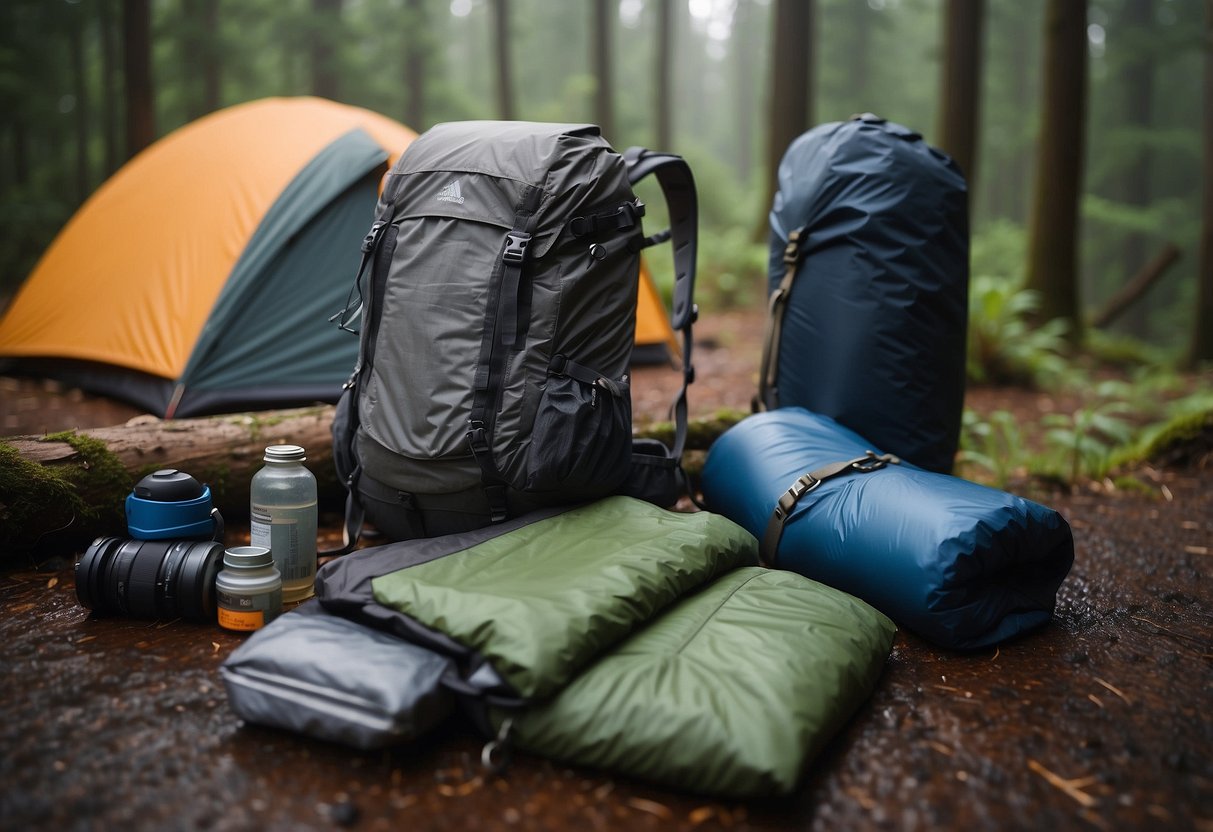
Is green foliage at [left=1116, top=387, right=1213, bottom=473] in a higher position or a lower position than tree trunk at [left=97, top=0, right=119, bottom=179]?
lower

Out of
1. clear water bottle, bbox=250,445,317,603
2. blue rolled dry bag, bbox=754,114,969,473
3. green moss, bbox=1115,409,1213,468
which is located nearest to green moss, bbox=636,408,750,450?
blue rolled dry bag, bbox=754,114,969,473

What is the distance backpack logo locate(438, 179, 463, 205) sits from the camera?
116 inches

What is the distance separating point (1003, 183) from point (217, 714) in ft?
96.6

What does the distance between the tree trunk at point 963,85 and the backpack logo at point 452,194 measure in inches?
282

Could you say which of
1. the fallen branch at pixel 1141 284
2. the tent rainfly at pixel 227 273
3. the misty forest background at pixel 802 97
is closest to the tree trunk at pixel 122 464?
the tent rainfly at pixel 227 273

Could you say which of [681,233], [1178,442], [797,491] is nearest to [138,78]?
[681,233]

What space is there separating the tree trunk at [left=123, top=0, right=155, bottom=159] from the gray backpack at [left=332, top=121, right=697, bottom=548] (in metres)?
8.01

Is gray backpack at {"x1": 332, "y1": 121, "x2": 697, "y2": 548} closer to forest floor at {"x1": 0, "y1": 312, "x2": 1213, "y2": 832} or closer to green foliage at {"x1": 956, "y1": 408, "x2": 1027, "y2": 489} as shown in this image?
forest floor at {"x1": 0, "y1": 312, "x2": 1213, "y2": 832}

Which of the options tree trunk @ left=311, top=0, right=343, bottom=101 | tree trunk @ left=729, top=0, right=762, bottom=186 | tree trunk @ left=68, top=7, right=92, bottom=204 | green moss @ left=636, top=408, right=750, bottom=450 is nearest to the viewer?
green moss @ left=636, top=408, right=750, bottom=450

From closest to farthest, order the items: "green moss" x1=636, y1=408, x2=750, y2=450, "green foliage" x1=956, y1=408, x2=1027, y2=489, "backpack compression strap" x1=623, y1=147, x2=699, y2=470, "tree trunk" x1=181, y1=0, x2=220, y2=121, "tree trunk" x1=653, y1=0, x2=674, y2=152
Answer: "backpack compression strap" x1=623, y1=147, x2=699, y2=470 → "green moss" x1=636, y1=408, x2=750, y2=450 → "green foliage" x1=956, y1=408, x2=1027, y2=489 → "tree trunk" x1=181, y1=0, x2=220, y2=121 → "tree trunk" x1=653, y1=0, x2=674, y2=152

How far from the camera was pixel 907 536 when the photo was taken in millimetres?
2723

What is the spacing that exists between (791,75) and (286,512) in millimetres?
9461

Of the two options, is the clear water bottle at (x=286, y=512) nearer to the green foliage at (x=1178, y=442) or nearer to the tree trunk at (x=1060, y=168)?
the green foliage at (x=1178, y=442)

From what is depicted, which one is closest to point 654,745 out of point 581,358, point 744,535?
point 744,535
